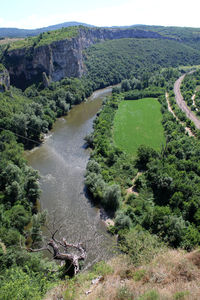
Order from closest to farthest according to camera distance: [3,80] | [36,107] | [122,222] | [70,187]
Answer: [122,222] → [70,187] → [36,107] → [3,80]

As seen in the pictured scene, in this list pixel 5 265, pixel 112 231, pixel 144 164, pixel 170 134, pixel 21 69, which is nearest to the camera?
pixel 5 265

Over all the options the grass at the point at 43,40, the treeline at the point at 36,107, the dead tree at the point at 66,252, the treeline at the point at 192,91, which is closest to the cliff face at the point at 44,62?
the grass at the point at 43,40

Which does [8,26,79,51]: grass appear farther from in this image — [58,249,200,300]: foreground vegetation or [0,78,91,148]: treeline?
[58,249,200,300]: foreground vegetation

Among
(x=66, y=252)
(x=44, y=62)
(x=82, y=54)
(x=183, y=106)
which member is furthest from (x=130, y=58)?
(x=66, y=252)

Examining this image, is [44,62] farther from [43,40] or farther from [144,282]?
[144,282]

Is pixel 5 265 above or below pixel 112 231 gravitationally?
above

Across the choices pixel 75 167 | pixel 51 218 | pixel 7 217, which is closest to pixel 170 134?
pixel 75 167

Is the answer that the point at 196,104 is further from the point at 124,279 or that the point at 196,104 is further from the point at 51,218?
the point at 124,279

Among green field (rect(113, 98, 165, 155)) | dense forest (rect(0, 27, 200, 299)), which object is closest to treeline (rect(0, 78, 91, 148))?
dense forest (rect(0, 27, 200, 299))
